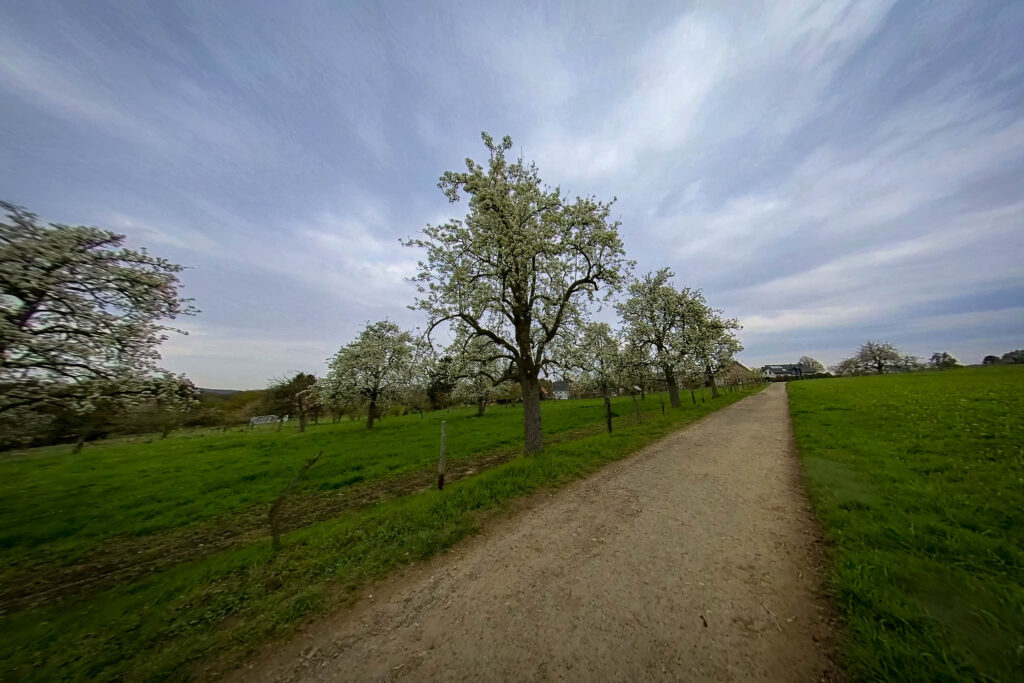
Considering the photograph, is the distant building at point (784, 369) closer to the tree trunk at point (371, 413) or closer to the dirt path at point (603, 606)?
the tree trunk at point (371, 413)

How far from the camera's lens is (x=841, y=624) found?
3.76 metres

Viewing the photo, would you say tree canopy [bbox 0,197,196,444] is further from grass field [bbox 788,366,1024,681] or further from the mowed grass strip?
grass field [bbox 788,366,1024,681]

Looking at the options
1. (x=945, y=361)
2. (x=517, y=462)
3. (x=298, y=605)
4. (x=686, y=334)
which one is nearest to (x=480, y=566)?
(x=298, y=605)

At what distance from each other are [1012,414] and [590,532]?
755 inches

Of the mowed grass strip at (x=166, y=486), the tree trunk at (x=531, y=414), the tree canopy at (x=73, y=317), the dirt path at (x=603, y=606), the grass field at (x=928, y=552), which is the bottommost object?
the mowed grass strip at (x=166, y=486)

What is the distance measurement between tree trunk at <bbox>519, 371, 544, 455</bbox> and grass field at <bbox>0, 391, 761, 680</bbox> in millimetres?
1265

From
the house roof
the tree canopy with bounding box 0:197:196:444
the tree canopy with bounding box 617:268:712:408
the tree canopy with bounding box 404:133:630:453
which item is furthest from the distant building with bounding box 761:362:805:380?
the tree canopy with bounding box 0:197:196:444

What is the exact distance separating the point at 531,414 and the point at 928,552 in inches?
406

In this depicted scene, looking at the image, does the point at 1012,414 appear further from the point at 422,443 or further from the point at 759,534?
the point at 422,443

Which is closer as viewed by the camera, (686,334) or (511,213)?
(511,213)

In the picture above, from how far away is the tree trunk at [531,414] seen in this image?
1340 cm

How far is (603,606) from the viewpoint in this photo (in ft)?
14.5

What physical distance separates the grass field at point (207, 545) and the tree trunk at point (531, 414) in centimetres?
127

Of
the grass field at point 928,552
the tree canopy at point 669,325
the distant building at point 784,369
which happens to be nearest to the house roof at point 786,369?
the distant building at point 784,369
